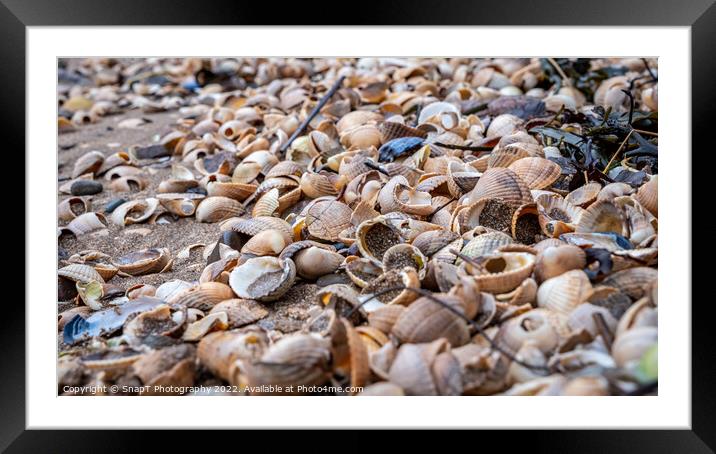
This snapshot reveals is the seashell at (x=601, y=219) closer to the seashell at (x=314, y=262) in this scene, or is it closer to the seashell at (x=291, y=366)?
the seashell at (x=314, y=262)

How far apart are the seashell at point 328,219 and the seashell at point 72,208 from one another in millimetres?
935

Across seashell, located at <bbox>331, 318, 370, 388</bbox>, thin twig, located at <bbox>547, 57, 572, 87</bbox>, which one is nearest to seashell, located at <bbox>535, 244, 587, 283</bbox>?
seashell, located at <bbox>331, 318, 370, 388</bbox>

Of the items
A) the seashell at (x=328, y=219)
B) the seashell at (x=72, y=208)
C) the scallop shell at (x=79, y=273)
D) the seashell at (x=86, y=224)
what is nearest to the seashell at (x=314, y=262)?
the seashell at (x=328, y=219)

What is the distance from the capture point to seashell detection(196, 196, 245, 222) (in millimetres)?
2100

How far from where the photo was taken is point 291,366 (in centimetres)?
128

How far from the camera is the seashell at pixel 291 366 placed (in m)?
1.28

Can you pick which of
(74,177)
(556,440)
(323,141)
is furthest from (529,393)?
(74,177)

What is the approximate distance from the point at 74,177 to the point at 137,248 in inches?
31.5

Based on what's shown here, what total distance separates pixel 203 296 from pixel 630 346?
93cm

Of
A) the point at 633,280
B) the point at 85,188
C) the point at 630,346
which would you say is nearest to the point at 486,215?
the point at 633,280

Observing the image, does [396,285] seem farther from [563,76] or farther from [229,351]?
[563,76]

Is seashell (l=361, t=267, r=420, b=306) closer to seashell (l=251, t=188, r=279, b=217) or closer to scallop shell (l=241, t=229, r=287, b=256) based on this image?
scallop shell (l=241, t=229, r=287, b=256)

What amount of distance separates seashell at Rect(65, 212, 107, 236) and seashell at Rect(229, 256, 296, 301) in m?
0.79

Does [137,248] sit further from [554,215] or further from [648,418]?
[648,418]
